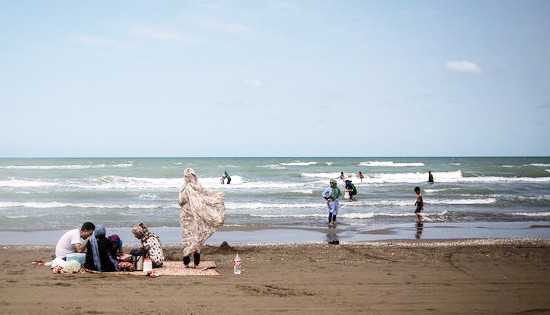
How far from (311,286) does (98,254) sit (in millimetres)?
3600

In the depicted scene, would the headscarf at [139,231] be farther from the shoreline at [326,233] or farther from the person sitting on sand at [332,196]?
the person sitting on sand at [332,196]

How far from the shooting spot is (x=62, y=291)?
6.81 m

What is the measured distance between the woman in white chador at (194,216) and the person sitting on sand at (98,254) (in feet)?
4.15

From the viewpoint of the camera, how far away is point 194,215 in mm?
8367

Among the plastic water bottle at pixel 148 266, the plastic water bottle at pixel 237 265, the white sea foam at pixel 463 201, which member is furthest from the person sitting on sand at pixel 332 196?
the white sea foam at pixel 463 201

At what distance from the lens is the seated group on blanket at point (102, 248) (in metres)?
8.15

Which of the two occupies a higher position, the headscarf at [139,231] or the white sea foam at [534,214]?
the headscarf at [139,231]

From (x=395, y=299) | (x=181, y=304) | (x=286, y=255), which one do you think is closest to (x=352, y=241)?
(x=286, y=255)

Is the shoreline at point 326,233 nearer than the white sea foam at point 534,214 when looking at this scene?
Yes

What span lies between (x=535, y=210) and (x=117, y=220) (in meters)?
16.7

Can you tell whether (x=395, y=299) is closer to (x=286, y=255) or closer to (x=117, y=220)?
(x=286, y=255)

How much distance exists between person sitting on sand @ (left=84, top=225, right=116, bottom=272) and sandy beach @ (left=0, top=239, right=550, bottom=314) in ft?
1.14

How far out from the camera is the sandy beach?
616 centimetres

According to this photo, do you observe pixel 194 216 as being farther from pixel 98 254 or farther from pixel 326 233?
pixel 326 233
